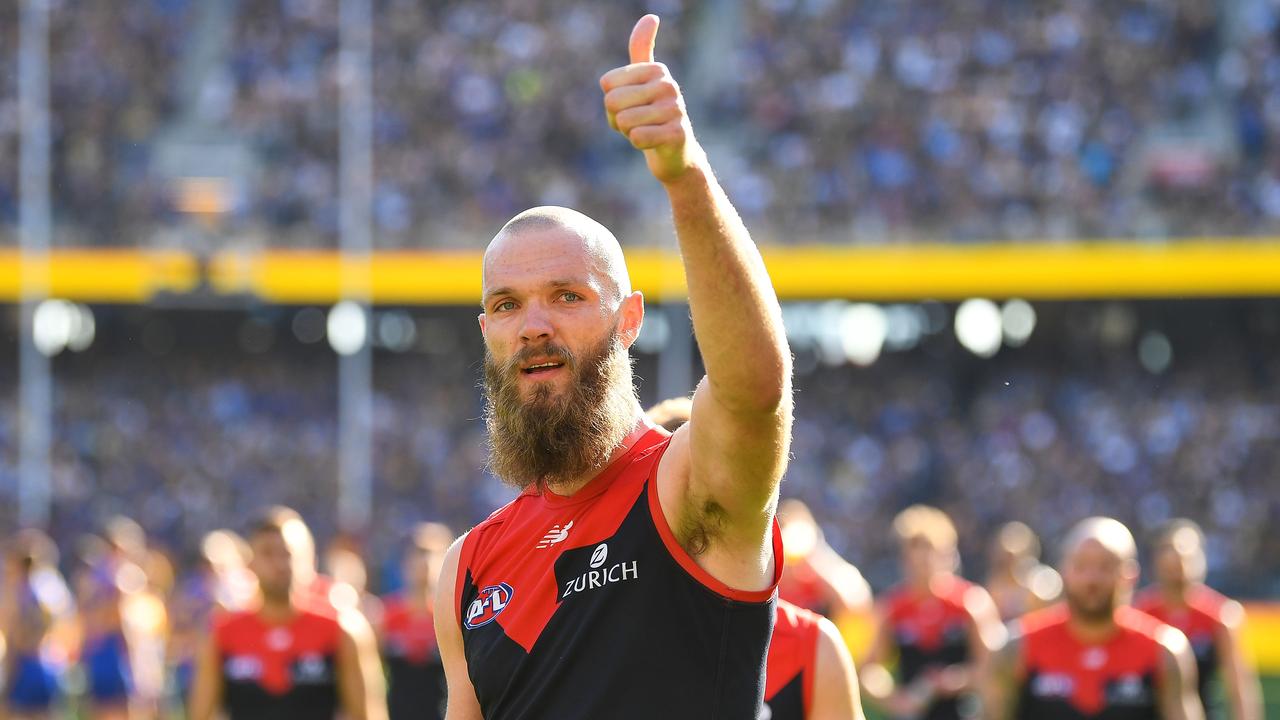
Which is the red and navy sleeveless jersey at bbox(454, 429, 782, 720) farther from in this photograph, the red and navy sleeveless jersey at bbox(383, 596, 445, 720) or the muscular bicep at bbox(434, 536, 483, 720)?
the red and navy sleeveless jersey at bbox(383, 596, 445, 720)

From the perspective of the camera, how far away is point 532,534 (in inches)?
123

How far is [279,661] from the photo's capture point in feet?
28.5

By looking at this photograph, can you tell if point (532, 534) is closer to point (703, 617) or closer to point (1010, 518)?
point (703, 617)

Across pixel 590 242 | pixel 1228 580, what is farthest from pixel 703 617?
pixel 1228 580

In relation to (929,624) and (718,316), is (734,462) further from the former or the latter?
(929,624)

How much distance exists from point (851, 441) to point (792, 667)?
20554mm

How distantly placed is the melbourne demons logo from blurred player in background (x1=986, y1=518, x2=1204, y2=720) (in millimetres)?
5032

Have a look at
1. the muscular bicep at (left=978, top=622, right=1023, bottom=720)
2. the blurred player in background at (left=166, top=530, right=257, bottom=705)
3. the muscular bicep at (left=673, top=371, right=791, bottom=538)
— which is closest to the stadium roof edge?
the blurred player in background at (left=166, top=530, right=257, bottom=705)

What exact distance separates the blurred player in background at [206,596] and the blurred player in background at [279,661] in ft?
7.19

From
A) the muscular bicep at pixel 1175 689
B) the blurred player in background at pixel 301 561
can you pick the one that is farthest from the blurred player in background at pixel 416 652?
the muscular bicep at pixel 1175 689

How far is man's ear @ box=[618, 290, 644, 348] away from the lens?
3025mm

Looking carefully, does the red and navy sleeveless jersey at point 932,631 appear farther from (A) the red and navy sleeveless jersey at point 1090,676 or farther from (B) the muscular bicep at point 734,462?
(B) the muscular bicep at point 734,462

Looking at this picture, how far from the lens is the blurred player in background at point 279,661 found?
8.67m

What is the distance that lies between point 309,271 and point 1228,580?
46.1 feet
